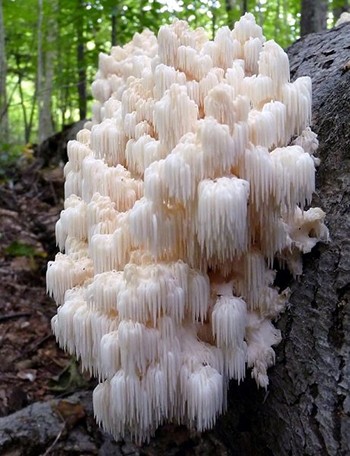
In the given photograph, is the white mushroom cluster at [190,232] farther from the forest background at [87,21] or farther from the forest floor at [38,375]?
the forest background at [87,21]

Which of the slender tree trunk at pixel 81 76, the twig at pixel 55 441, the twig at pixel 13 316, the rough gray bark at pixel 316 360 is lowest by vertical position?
the twig at pixel 55 441

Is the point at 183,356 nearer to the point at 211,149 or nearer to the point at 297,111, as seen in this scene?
the point at 211,149

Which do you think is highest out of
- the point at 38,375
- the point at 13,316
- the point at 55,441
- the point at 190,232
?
the point at 190,232

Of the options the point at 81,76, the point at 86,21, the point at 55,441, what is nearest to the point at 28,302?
the point at 55,441

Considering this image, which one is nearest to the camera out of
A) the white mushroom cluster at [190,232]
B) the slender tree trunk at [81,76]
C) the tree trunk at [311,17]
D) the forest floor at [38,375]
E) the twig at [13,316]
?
the white mushroom cluster at [190,232]

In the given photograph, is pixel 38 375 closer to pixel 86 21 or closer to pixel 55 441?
pixel 55 441

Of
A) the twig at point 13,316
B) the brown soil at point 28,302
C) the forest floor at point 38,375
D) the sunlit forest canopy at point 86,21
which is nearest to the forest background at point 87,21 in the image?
the sunlit forest canopy at point 86,21
